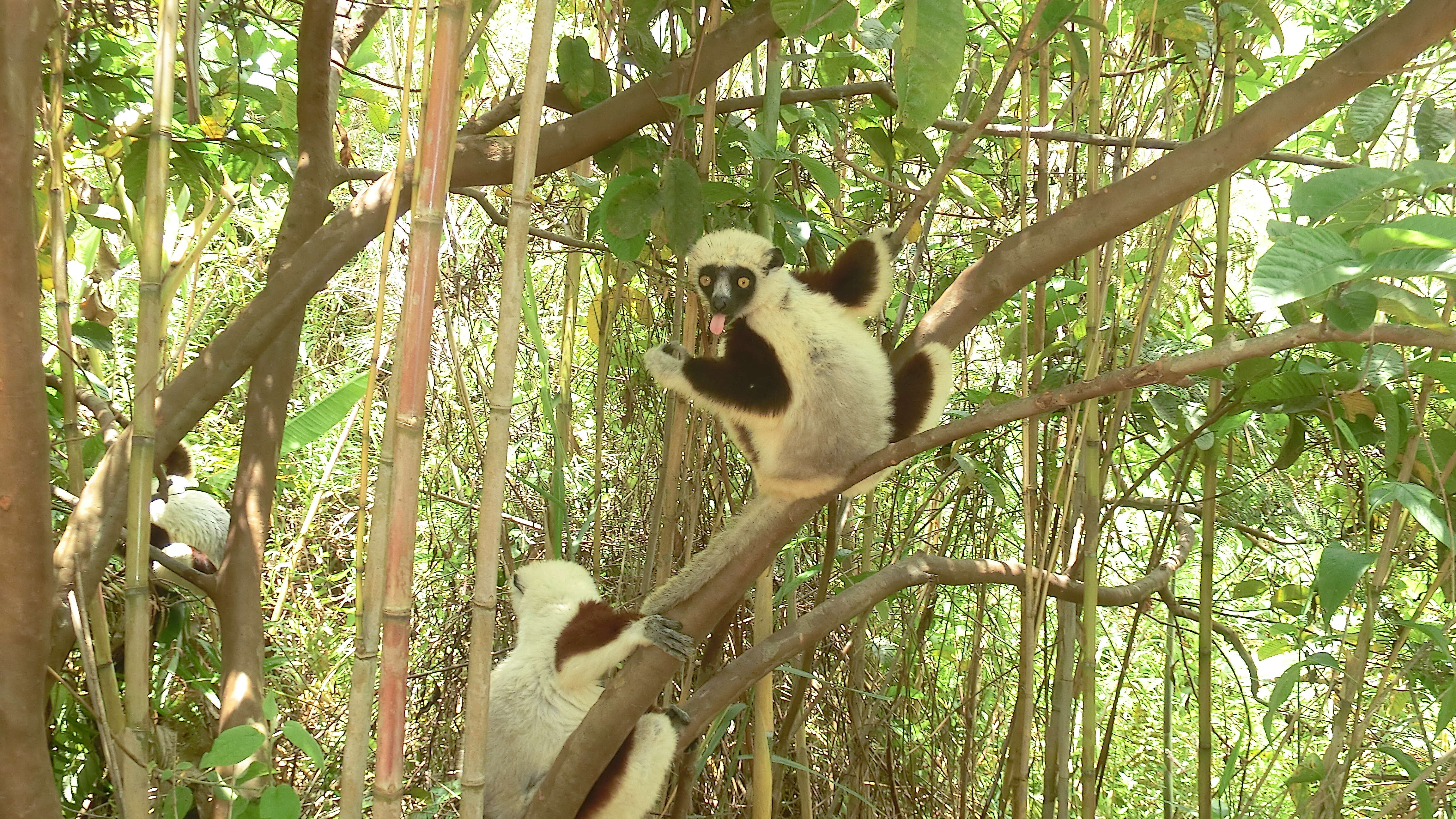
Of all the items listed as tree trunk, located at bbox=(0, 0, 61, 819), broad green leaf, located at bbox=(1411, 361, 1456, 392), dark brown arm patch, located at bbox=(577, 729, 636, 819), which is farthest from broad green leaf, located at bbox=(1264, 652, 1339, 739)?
tree trunk, located at bbox=(0, 0, 61, 819)

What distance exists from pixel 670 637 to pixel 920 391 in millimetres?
1013

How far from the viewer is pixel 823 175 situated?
101 inches

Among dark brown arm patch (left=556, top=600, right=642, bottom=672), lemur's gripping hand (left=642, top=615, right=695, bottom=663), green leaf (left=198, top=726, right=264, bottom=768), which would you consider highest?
dark brown arm patch (left=556, top=600, right=642, bottom=672)

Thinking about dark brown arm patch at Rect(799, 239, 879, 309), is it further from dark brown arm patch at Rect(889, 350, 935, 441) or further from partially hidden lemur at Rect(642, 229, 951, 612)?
dark brown arm patch at Rect(889, 350, 935, 441)

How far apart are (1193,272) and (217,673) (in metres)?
4.34

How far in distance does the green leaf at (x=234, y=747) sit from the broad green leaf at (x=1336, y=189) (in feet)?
6.34

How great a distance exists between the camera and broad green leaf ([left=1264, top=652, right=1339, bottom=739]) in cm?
216

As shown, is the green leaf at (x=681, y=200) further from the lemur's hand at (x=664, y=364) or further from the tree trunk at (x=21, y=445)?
the tree trunk at (x=21, y=445)

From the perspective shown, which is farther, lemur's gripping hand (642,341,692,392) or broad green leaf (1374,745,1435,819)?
lemur's gripping hand (642,341,692,392)

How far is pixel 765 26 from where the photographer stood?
100 inches

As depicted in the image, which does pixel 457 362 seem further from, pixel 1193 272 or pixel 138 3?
pixel 138 3

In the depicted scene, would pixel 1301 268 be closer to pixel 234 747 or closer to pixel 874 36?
pixel 874 36

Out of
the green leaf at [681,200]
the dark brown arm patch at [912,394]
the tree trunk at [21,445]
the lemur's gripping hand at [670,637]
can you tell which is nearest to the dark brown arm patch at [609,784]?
the lemur's gripping hand at [670,637]

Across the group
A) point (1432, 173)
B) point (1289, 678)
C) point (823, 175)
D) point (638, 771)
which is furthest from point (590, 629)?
point (1432, 173)
